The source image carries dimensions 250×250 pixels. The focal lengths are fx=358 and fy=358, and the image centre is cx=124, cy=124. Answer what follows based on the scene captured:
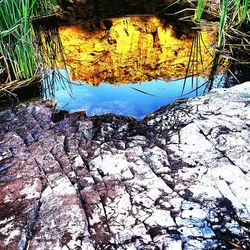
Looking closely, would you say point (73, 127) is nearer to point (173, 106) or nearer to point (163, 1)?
point (173, 106)

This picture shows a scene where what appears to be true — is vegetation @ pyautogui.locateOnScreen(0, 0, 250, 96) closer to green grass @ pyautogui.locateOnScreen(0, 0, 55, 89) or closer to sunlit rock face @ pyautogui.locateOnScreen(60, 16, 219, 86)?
green grass @ pyautogui.locateOnScreen(0, 0, 55, 89)

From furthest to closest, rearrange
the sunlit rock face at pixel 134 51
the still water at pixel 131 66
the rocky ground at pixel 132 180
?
the sunlit rock face at pixel 134 51 < the still water at pixel 131 66 < the rocky ground at pixel 132 180

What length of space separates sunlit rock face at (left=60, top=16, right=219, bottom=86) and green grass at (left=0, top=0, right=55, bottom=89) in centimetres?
43

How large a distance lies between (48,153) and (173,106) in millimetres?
962

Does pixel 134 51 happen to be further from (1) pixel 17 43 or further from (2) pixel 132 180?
(2) pixel 132 180

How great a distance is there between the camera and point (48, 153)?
2006 mm

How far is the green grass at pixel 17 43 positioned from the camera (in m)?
2.75

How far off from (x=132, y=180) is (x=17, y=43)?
173 cm

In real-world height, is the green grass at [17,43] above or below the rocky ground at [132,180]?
above

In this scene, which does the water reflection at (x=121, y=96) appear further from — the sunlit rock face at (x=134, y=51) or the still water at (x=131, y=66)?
the sunlit rock face at (x=134, y=51)

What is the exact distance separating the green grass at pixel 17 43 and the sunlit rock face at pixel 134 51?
0.43 meters

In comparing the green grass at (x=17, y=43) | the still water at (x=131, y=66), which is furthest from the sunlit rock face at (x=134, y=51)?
the green grass at (x=17, y=43)

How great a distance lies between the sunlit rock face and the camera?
335 cm

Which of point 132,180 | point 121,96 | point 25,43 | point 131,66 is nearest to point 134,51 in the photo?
point 131,66
